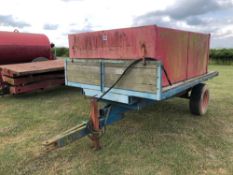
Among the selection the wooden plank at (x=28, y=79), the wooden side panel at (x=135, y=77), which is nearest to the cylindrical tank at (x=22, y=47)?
the wooden plank at (x=28, y=79)

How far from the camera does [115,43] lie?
3.03 m

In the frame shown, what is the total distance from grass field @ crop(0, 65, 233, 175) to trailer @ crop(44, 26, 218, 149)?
1.06ft

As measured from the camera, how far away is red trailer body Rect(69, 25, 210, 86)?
271 cm

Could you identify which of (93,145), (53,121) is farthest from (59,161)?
(53,121)

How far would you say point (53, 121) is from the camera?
4375mm

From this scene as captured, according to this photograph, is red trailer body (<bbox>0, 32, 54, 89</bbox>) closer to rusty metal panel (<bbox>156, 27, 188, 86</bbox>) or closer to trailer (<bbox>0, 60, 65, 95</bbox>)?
trailer (<bbox>0, 60, 65, 95</bbox>)

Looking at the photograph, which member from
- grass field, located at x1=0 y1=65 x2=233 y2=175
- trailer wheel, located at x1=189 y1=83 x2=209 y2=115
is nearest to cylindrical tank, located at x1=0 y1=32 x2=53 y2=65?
grass field, located at x1=0 y1=65 x2=233 y2=175

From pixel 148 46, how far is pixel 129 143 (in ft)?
4.96

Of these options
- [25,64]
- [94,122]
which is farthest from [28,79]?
[94,122]

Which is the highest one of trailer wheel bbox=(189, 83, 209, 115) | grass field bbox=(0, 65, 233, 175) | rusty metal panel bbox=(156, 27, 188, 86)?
rusty metal panel bbox=(156, 27, 188, 86)

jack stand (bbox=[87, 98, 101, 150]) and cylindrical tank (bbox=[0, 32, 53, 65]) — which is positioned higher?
cylindrical tank (bbox=[0, 32, 53, 65])

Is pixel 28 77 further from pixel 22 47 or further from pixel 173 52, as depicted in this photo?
pixel 173 52

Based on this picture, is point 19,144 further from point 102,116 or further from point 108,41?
point 108,41

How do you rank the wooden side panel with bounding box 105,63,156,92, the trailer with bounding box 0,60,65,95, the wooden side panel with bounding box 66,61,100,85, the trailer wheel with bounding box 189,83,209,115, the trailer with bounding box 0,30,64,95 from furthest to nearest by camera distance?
the trailer with bounding box 0,30,64,95 < the trailer with bounding box 0,60,65,95 < the trailer wheel with bounding box 189,83,209,115 < the wooden side panel with bounding box 66,61,100,85 < the wooden side panel with bounding box 105,63,156,92
